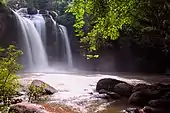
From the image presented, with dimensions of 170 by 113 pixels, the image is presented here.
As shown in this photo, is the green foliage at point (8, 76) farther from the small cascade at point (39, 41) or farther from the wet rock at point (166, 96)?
the small cascade at point (39, 41)

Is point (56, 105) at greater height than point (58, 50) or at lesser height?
lesser

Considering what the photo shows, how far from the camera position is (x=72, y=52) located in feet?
116

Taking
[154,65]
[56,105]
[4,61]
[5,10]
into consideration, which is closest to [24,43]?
[5,10]

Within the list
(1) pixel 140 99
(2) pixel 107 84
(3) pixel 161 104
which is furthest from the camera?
(2) pixel 107 84

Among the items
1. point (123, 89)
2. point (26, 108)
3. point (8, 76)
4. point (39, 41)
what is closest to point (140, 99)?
point (123, 89)

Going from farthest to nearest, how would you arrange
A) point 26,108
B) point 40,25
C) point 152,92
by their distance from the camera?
point 40,25 < point 152,92 < point 26,108

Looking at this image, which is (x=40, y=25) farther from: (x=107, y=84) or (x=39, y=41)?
(x=107, y=84)

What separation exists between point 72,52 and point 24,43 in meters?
7.68

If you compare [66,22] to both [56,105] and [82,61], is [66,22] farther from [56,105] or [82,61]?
[56,105]

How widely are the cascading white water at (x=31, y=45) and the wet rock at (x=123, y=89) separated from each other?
17977mm

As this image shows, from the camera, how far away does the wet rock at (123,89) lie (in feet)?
43.2

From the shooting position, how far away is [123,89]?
44.1ft

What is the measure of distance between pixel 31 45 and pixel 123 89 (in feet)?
62.9

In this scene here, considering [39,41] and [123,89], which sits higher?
[39,41]
